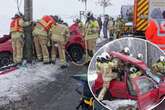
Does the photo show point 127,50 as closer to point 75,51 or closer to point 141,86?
point 141,86

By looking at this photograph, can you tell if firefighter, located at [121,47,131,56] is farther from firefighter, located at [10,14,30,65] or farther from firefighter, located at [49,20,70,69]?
firefighter, located at [10,14,30,65]

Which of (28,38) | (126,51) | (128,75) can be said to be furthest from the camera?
(28,38)

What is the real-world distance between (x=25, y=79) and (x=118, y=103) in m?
7.15

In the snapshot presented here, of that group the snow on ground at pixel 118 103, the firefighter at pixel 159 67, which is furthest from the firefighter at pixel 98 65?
the firefighter at pixel 159 67

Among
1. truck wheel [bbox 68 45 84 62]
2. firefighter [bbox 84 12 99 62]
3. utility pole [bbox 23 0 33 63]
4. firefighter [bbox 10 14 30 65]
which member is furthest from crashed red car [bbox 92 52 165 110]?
truck wheel [bbox 68 45 84 62]

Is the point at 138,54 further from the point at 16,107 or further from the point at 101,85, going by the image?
the point at 16,107

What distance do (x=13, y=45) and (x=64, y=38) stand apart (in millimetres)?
1474

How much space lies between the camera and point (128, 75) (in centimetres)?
447

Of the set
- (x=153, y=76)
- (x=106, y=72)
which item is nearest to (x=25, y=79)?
(x=106, y=72)

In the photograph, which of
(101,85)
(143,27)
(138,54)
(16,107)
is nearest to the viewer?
(138,54)

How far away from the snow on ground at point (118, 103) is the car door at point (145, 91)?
0.09 m

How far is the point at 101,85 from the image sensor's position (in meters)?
4.55

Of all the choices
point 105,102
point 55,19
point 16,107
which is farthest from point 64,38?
point 105,102

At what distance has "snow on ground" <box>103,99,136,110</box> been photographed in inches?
180
